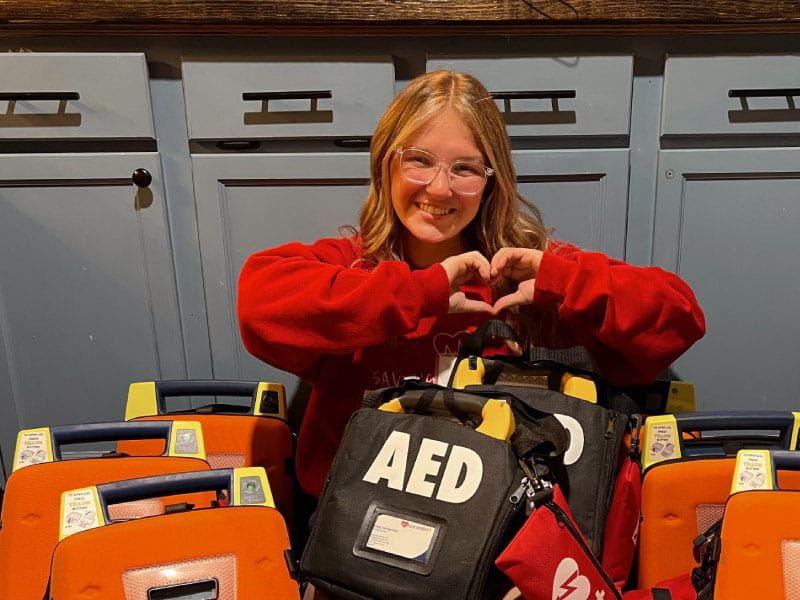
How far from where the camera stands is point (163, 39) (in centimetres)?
113

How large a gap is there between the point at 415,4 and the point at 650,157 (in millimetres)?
484

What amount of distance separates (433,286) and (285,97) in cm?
46

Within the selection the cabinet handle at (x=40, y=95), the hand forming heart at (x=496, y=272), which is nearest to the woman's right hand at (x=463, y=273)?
the hand forming heart at (x=496, y=272)

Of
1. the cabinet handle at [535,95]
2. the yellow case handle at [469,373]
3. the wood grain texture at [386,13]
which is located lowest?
the yellow case handle at [469,373]

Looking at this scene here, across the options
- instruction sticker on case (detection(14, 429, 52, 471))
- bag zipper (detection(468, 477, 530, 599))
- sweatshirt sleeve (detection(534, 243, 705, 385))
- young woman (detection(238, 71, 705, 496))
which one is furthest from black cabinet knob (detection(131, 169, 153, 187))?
bag zipper (detection(468, 477, 530, 599))

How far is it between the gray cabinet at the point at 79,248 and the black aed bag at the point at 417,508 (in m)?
0.64

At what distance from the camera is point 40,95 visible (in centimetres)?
113

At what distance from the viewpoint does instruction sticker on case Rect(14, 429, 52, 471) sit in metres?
0.92

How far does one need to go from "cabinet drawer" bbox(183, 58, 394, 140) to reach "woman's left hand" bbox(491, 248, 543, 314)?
0.38m

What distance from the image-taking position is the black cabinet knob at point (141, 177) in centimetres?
118

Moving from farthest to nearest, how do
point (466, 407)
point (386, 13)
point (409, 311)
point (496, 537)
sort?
1. point (386, 13)
2. point (409, 311)
3. point (466, 407)
4. point (496, 537)

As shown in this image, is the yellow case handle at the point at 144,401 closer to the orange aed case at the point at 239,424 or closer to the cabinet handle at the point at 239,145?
the orange aed case at the point at 239,424

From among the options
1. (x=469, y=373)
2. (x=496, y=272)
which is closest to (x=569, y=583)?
(x=469, y=373)

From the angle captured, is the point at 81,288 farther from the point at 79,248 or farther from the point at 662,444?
the point at 662,444
